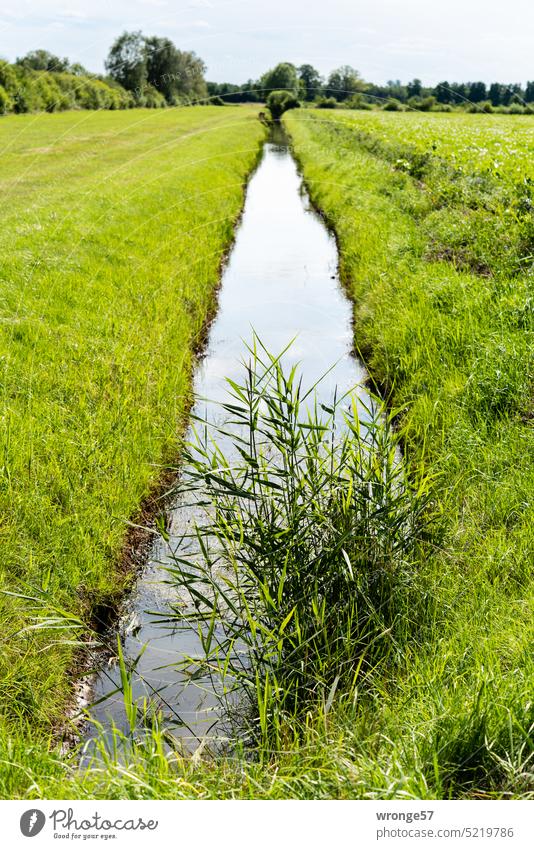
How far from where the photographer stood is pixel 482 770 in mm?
2492

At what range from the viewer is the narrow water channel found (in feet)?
12.3

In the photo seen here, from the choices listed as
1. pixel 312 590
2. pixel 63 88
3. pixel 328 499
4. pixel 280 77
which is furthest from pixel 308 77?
pixel 63 88

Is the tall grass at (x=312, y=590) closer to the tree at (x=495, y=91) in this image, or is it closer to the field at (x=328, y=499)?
the field at (x=328, y=499)

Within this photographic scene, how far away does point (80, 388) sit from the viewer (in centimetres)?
596

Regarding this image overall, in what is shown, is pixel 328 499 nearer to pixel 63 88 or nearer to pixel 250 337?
pixel 250 337

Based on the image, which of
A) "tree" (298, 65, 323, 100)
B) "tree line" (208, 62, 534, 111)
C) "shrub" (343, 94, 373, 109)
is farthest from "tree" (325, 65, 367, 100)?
"shrub" (343, 94, 373, 109)

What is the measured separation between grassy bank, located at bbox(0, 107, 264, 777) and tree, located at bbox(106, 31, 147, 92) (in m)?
0.55

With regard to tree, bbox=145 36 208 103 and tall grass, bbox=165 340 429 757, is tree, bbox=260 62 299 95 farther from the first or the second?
tall grass, bbox=165 340 429 757

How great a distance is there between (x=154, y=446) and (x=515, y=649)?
334 centimetres

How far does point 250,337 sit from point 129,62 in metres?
4.20

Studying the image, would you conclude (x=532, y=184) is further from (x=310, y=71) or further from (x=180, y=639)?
(x=180, y=639)

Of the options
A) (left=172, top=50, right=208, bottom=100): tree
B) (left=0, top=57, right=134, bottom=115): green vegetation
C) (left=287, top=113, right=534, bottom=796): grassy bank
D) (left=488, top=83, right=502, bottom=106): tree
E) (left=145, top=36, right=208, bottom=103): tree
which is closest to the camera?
(left=287, top=113, right=534, bottom=796): grassy bank

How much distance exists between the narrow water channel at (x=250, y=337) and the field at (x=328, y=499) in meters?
0.23

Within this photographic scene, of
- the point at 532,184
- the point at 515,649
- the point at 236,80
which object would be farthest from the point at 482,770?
the point at 532,184
